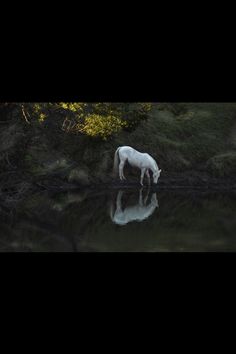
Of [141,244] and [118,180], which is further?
[118,180]

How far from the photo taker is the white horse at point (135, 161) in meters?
14.0

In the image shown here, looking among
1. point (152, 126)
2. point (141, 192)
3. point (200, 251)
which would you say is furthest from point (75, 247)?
point (152, 126)

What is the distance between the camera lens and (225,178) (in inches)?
581

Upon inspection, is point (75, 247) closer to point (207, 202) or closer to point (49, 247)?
point (49, 247)

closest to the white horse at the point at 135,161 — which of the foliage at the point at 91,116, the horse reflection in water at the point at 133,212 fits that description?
the foliage at the point at 91,116

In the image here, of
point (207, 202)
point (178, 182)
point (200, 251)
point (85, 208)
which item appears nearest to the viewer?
point (200, 251)

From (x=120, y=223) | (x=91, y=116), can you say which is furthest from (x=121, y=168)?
(x=120, y=223)

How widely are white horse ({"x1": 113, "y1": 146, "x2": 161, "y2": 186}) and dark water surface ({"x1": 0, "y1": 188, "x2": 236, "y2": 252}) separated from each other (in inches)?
60.4

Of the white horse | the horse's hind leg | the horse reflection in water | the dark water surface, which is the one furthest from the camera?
the horse's hind leg

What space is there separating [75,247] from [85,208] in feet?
10.3

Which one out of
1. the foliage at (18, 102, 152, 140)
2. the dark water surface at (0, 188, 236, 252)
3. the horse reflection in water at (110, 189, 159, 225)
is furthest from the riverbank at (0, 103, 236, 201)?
the horse reflection in water at (110, 189, 159, 225)

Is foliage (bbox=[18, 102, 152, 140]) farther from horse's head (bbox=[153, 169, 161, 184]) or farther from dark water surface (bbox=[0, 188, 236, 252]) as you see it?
dark water surface (bbox=[0, 188, 236, 252])

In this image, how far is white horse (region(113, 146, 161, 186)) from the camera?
14.0 meters

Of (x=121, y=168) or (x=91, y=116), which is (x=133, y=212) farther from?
(x=91, y=116)
